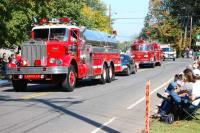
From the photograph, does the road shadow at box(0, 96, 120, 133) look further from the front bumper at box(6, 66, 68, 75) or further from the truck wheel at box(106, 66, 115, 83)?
the truck wheel at box(106, 66, 115, 83)

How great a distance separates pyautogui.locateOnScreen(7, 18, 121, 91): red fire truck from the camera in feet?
71.7

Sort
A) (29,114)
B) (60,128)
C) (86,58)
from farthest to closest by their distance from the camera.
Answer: (86,58), (29,114), (60,128)

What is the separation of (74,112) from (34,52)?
7.78m

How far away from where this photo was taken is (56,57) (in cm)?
2206

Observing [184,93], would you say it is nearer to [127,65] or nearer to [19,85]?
[19,85]

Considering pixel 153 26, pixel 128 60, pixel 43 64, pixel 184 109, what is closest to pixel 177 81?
pixel 184 109

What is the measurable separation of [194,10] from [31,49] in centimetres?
8526

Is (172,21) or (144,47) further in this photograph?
(172,21)

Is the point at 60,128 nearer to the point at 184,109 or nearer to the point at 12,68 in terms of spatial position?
the point at 184,109

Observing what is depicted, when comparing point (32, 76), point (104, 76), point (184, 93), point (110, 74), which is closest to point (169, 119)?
point (184, 93)

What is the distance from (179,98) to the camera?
1295cm

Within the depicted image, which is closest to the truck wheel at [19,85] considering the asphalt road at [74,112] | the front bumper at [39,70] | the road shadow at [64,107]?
the front bumper at [39,70]

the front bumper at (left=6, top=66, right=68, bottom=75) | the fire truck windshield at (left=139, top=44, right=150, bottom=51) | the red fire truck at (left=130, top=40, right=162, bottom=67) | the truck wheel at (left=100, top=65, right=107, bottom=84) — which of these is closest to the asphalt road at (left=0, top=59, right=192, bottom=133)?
the front bumper at (left=6, top=66, right=68, bottom=75)

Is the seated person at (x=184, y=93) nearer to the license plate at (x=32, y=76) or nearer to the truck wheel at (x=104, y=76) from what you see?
the license plate at (x=32, y=76)
